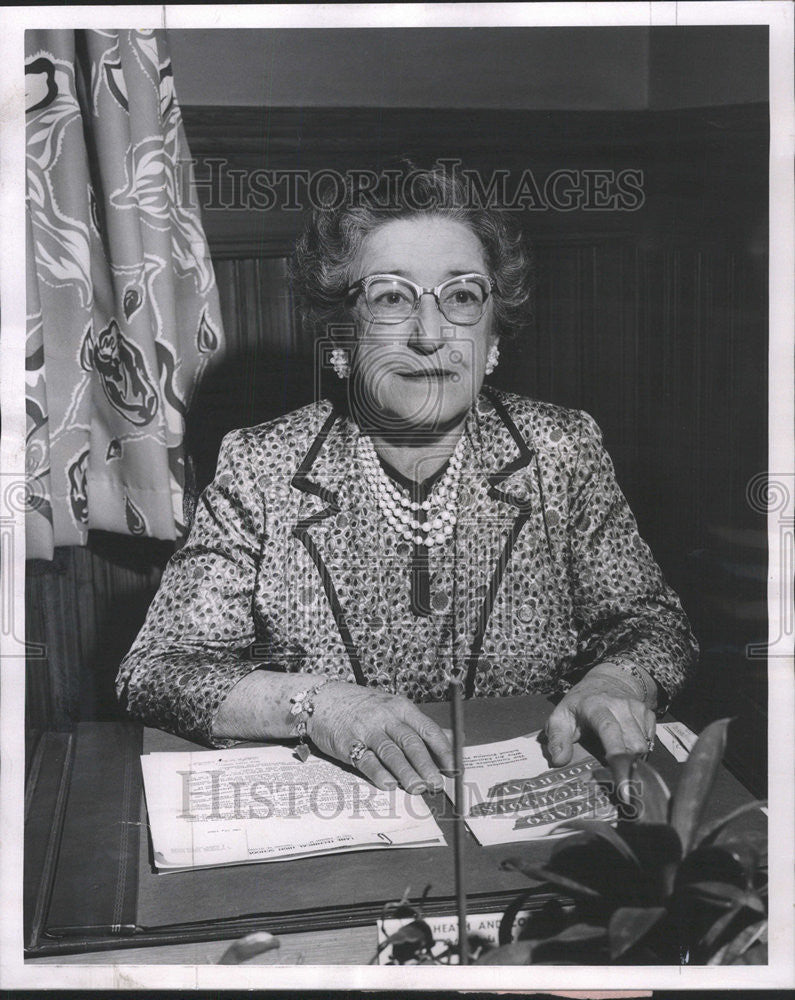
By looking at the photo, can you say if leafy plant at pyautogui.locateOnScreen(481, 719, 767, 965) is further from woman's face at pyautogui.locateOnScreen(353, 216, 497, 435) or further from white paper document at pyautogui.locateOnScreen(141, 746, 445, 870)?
woman's face at pyautogui.locateOnScreen(353, 216, 497, 435)

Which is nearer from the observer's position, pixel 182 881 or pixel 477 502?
pixel 182 881

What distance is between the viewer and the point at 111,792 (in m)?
1.40

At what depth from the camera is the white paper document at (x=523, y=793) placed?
1.37 metres

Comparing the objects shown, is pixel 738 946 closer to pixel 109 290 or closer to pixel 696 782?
pixel 696 782

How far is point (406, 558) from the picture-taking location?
1418mm

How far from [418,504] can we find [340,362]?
236mm

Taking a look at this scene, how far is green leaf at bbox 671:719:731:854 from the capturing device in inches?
52.3

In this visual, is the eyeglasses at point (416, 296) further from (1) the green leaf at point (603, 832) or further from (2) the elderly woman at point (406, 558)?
(1) the green leaf at point (603, 832)

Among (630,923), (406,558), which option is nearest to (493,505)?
(406,558)

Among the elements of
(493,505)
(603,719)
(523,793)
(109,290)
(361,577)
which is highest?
(109,290)

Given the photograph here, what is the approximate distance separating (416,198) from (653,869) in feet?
3.26

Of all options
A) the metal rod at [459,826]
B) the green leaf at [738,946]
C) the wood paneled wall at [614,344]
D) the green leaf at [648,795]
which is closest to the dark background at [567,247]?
the wood paneled wall at [614,344]

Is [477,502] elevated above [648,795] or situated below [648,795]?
above

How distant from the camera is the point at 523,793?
1382 millimetres
